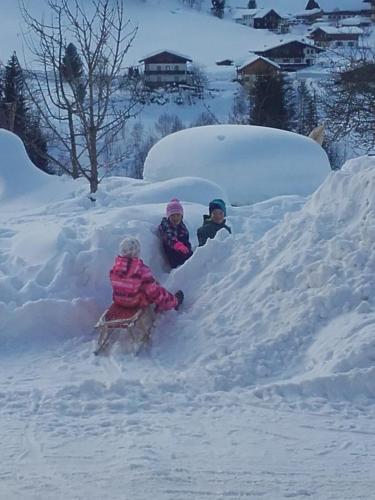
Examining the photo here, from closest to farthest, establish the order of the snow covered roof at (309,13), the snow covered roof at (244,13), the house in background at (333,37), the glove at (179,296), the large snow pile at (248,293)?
the large snow pile at (248,293)
the glove at (179,296)
the house in background at (333,37)
the snow covered roof at (309,13)
the snow covered roof at (244,13)

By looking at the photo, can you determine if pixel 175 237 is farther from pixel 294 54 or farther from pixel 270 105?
pixel 294 54

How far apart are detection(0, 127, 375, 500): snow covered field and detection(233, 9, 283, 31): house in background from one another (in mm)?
79273

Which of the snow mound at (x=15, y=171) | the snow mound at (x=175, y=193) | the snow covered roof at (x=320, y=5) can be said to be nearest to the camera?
the snow mound at (x=175, y=193)

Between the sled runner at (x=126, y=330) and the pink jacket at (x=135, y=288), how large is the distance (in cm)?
11

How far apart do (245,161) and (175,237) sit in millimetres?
7477

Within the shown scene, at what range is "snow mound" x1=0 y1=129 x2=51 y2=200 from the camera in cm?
1514

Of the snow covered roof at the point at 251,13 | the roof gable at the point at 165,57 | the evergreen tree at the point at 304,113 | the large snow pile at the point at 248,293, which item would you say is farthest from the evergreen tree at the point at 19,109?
the snow covered roof at the point at 251,13

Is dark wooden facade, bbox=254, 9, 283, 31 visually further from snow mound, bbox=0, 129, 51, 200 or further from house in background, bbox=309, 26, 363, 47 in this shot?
snow mound, bbox=0, 129, 51, 200

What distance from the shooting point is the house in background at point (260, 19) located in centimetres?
8381

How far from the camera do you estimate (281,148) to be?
15.1 meters

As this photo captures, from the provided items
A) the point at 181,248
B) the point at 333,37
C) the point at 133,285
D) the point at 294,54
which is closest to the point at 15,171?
the point at 181,248

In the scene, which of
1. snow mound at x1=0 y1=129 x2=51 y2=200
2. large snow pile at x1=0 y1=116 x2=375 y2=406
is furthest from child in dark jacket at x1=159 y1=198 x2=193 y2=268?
snow mound at x1=0 y1=129 x2=51 y2=200

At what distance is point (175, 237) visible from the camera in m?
7.69

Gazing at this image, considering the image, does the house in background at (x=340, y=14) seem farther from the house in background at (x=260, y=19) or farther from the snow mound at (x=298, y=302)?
the snow mound at (x=298, y=302)
